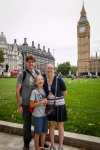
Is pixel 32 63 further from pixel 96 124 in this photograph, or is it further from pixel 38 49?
pixel 38 49

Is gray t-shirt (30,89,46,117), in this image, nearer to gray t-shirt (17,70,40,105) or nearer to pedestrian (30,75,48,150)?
pedestrian (30,75,48,150)

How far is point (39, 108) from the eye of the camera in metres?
3.75

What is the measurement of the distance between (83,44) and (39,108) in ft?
317

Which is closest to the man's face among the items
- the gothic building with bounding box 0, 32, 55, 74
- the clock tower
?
the gothic building with bounding box 0, 32, 55, 74

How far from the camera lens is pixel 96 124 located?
18.3 feet

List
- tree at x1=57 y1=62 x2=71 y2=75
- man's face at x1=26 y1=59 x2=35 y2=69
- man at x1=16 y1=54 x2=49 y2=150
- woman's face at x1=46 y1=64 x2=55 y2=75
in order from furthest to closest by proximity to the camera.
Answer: tree at x1=57 y1=62 x2=71 y2=75 < man's face at x1=26 y1=59 x2=35 y2=69 < man at x1=16 y1=54 x2=49 y2=150 < woman's face at x1=46 y1=64 x2=55 y2=75

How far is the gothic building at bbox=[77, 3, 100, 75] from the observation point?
94.8 m

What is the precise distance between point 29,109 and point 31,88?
0.50 m

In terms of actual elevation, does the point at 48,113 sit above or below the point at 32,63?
below

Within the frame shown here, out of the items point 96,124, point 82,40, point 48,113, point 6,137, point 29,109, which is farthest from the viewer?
point 82,40

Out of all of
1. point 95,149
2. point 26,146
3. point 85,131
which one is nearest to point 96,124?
point 85,131

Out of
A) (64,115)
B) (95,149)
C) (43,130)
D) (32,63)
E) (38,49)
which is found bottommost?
(95,149)

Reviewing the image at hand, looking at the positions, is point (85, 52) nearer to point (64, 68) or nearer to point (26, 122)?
point (64, 68)

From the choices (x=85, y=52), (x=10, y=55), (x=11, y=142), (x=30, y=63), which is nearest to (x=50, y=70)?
(x=30, y=63)
